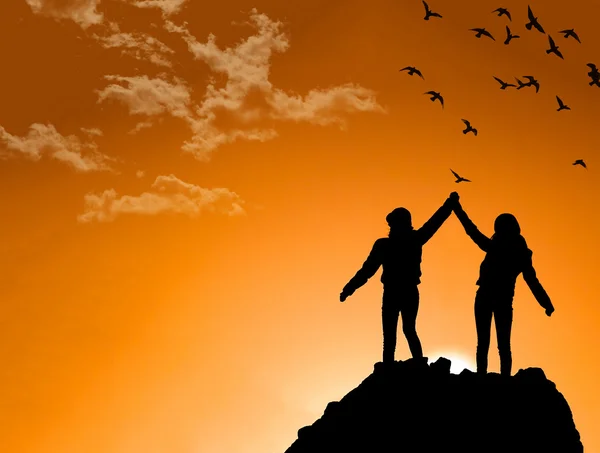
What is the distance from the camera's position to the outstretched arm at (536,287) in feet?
54.6

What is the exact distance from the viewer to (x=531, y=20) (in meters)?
35.5

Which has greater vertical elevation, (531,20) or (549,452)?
(531,20)

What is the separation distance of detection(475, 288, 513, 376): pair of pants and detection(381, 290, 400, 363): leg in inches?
71.3

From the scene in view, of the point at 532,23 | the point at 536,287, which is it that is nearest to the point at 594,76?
the point at 532,23

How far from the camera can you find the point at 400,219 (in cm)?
1583

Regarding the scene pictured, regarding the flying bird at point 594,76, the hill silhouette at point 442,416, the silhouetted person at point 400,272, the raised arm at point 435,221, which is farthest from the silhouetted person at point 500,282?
the flying bird at point 594,76

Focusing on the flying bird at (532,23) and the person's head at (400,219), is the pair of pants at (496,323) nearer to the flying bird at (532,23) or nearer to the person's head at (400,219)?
the person's head at (400,219)

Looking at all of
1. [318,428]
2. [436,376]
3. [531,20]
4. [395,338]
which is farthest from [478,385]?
[531,20]

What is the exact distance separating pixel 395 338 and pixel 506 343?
2.44 metres

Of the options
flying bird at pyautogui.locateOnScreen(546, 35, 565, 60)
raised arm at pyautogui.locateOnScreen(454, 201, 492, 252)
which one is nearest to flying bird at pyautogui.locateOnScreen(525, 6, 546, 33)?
flying bird at pyautogui.locateOnScreen(546, 35, 565, 60)

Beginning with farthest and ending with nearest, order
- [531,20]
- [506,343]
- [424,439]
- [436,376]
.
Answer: [531,20]
[506,343]
[436,376]
[424,439]

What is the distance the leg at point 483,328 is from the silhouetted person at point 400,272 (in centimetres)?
133

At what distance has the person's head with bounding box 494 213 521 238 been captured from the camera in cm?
1628

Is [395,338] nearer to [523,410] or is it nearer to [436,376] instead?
[436,376]
